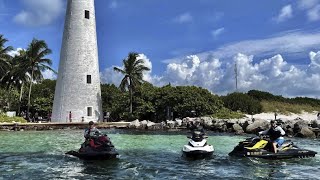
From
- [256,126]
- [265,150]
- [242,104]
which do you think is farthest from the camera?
[242,104]

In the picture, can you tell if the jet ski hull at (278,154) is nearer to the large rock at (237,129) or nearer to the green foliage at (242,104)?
the large rock at (237,129)

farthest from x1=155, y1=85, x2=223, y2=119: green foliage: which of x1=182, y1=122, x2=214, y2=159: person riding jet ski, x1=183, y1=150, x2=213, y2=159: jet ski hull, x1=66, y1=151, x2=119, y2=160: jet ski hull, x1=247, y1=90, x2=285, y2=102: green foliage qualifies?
x1=66, y1=151, x2=119, y2=160: jet ski hull

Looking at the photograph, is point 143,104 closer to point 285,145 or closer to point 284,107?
point 284,107

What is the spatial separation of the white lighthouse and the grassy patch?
28092 millimetres

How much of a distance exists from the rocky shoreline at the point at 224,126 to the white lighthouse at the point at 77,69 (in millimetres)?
2247

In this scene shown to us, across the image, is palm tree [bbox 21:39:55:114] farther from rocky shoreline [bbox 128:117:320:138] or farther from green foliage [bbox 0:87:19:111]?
rocky shoreline [bbox 128:117:320:138]

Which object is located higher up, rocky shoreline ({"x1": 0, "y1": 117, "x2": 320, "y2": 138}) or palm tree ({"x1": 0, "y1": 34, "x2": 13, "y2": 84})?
palm tree ({"x1": 0, "y1": 34, "x2": 13, "y2": 84})

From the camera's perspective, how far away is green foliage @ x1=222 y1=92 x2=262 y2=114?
5434 cm

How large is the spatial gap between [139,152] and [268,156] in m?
6.03

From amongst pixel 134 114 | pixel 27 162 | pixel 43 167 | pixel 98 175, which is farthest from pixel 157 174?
pixel 134 114

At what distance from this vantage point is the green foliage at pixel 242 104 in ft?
178

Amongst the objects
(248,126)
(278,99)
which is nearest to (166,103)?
(248,126)

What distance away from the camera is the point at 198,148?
50.5 feet

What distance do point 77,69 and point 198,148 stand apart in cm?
2569
